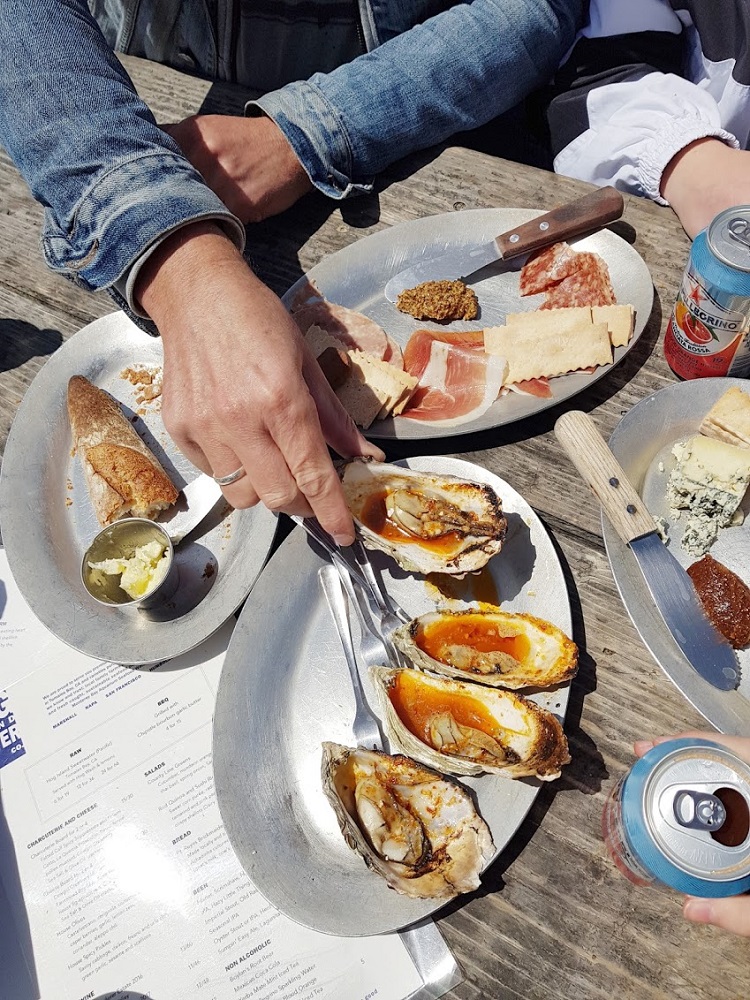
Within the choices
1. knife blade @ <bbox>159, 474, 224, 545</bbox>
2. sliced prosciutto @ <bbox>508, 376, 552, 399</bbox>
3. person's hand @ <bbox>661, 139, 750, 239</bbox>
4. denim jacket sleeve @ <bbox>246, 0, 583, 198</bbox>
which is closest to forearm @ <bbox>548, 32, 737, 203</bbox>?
person's hand @ <bbox>661, 139, 750, 239</bbox>

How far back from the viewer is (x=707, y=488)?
3.96 ft

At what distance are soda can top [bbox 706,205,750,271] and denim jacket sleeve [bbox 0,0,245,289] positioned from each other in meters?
0.90

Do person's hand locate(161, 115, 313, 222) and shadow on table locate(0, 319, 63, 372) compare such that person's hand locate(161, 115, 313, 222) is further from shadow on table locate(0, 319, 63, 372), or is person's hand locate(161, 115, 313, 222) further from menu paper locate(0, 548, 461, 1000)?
menu paper locate(0, 548, 461, 1000)

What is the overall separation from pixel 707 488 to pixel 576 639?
371 mm

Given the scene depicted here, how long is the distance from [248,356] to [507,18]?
130 cm

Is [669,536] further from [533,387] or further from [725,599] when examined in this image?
[533,387]

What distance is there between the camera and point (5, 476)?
4.76 feet

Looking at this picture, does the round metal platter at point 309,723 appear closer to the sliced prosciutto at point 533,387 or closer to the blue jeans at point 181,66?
the sliced prosciutto at point 533,387

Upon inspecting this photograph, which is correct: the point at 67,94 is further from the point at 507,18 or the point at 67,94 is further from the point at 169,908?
the point at 169,908

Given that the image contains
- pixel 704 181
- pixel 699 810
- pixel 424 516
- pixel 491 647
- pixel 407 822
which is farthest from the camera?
pixel 704 181

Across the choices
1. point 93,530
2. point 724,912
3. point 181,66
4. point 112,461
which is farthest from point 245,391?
point 181,66

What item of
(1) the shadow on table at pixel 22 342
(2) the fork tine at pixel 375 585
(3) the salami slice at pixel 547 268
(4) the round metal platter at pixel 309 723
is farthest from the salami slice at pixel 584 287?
(1) the shadow on table at pixel 22 342

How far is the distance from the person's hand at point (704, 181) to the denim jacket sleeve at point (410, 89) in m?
0.54

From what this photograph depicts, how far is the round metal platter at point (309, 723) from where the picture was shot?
40.6 inches
